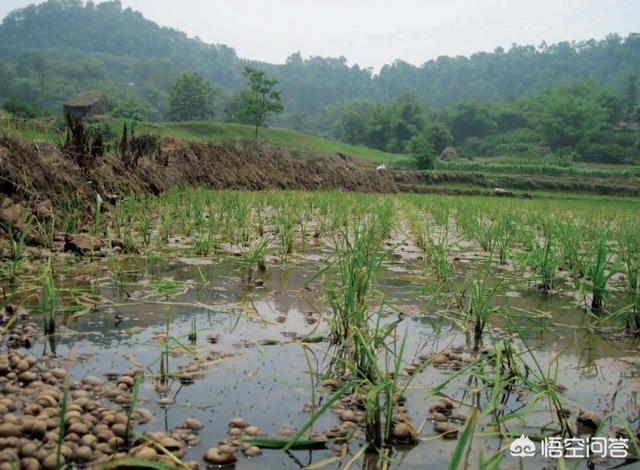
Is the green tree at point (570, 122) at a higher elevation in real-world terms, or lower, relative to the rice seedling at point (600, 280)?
higher

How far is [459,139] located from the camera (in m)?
89.1

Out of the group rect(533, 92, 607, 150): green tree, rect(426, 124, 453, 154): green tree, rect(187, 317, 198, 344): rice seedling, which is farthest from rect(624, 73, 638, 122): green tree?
rect(187, 317, 198, 344): rice seedling

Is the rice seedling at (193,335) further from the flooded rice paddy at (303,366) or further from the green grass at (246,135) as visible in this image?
the green grass at (246,135)

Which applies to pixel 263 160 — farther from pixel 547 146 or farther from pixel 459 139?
pixel 459 139

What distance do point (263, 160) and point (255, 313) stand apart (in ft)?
49.1

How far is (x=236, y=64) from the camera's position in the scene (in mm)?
145750

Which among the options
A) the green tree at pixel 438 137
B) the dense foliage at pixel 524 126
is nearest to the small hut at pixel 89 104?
the dense foliage at pixel 524 126

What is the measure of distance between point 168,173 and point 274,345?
8.72m

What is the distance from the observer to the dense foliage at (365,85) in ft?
249

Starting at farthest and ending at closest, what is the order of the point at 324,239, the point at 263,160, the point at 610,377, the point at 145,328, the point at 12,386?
the point at 263,160
the point at 324,239
the point at 145,328
the point at 610,377
the point at 12,386

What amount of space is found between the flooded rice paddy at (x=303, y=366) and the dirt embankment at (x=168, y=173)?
1.85 m

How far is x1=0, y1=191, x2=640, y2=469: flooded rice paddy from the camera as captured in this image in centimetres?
185

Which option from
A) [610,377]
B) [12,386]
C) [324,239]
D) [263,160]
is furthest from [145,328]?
[263,160]

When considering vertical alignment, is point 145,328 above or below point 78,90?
below
